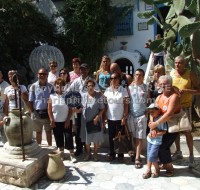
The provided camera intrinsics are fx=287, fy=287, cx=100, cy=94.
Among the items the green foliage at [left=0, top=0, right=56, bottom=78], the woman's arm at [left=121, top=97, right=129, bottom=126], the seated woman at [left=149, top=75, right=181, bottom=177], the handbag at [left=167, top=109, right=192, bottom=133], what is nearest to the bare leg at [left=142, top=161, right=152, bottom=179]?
the seated woman at [left=149, top=75, right=181, bottom=177]

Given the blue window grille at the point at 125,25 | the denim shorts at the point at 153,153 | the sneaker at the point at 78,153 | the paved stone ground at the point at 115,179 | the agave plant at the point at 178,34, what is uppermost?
the blue window grille at the point at 125,25

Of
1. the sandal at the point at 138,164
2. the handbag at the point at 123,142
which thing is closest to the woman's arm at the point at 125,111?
the handbag at the point at 123,142

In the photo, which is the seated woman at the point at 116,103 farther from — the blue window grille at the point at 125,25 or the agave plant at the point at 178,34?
the blue window grille at the point at 125,25

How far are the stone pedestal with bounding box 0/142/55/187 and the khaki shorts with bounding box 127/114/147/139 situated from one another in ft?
5.42

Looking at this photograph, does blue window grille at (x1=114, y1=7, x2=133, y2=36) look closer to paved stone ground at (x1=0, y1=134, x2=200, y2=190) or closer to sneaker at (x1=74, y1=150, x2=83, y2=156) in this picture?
sneaker at (x1=74, y1=150, x2=83, y2=156)

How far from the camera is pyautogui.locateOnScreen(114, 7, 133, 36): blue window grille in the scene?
38.8 ft

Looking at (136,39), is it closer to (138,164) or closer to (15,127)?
(138,164)

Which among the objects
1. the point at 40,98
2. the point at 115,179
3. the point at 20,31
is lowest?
the point at 115,179

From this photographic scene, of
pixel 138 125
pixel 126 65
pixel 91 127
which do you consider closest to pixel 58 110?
pixel 91 127

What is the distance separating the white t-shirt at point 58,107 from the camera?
5.41 meters

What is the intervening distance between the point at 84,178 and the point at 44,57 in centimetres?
631

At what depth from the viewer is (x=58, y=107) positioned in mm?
5410

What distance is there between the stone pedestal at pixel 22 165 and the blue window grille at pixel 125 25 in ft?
26.3

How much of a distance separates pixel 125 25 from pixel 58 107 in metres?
7.52
